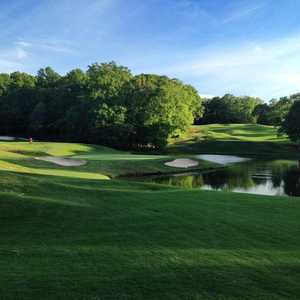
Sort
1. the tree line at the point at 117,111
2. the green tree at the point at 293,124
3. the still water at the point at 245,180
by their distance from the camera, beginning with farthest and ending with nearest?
the green tree at the point at 293,124 < the tree line at the point at 117,111 < the still water at the point at 245,180

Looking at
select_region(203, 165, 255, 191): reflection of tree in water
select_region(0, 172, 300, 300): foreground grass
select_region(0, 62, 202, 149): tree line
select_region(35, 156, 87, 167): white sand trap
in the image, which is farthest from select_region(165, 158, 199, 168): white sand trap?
select_region(0, 172, 300, 300): foreground grass

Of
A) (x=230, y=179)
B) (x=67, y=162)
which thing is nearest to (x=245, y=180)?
(x=230, y=179)

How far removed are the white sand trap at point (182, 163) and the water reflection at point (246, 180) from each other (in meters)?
3.79

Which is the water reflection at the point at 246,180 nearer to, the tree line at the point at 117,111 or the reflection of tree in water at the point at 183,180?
the reflection of tree in water at the point at 183,180

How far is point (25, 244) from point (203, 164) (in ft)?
142

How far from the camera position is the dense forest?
2906 inches

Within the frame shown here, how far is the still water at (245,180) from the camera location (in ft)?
109

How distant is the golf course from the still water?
51.2 feet

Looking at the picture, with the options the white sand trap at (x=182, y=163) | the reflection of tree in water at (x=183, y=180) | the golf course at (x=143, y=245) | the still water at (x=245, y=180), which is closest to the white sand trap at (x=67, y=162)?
the still water at (x=245, y=180)

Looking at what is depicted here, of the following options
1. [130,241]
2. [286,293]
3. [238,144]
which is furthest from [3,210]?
[238,144]

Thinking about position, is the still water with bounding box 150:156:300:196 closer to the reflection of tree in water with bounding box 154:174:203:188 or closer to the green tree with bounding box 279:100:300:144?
the reflection of tree in water with bounding box 154:174:203:188

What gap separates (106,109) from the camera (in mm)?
74062

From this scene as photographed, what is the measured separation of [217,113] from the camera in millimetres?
138250

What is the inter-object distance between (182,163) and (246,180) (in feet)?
40.2
